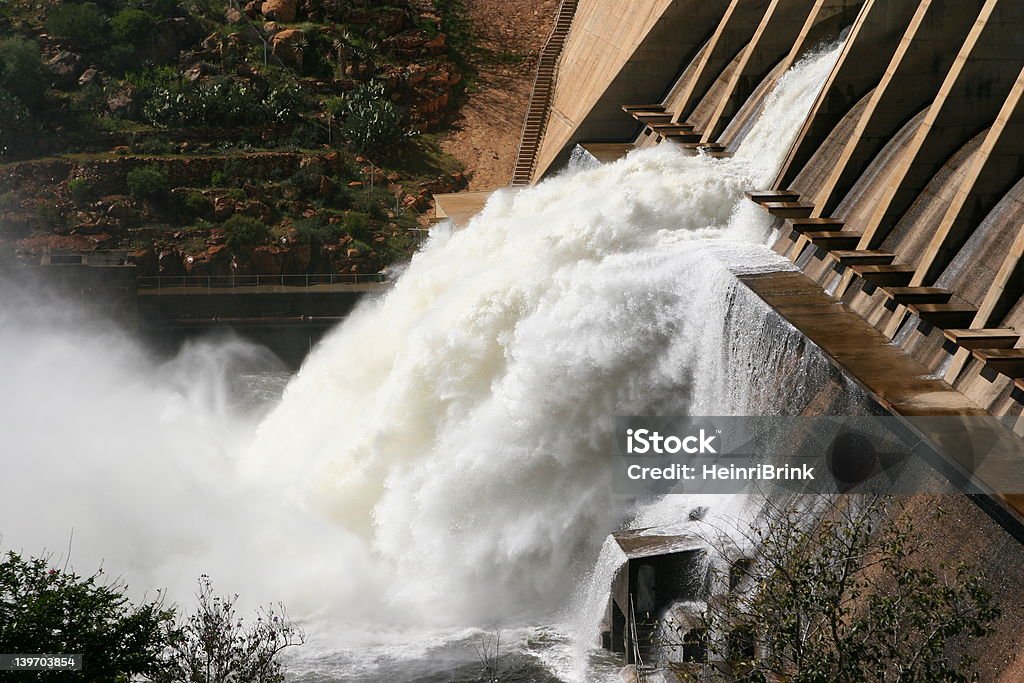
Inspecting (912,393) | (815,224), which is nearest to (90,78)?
(815,224)

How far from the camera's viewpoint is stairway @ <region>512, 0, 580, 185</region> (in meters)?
42.2

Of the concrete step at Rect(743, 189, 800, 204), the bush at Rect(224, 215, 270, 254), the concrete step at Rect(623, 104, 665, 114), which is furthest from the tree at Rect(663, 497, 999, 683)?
the bush at Rect(224, 215, 270, 254)

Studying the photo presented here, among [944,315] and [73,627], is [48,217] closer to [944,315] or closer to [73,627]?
[73,627]

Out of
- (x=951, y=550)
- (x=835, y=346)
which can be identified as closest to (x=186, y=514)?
(x=835, y=346)

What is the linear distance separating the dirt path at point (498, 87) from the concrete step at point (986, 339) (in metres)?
31.2

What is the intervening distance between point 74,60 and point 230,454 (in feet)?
81.5

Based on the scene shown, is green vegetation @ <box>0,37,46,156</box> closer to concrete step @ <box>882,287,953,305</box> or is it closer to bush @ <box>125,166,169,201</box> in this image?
bush @ <box>125,166,169,201</box>

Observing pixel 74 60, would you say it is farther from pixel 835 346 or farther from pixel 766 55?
pixel 835 346

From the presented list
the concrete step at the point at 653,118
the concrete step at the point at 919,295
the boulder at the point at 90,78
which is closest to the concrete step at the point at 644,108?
the concrete step at the point at 653,118

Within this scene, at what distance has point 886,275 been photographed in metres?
21.5

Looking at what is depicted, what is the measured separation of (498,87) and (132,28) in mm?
13541

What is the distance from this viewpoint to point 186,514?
2680cm

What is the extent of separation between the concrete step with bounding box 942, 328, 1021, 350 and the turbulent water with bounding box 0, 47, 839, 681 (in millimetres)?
2728

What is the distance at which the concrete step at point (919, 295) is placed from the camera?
67.4 feet
